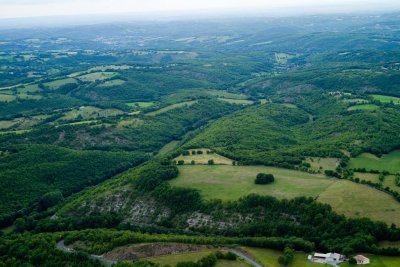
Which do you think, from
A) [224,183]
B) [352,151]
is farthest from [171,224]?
[352,151]

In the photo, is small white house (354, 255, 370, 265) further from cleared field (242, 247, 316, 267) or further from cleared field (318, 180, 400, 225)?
cleared field (318, 180, 400, 225)

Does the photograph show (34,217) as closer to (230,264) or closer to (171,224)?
(171,224)

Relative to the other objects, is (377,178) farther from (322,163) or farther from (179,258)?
(179,258)

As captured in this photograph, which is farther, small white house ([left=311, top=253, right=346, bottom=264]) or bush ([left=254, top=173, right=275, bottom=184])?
bush ([left=254, top=173, right=275, bottom=184])

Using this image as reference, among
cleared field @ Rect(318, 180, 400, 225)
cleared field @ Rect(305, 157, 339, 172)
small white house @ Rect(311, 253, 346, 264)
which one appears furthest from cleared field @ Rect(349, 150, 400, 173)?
small white house @ Rect(311, 253, 346, 264)

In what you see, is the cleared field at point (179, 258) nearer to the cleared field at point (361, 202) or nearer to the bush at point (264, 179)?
the cleared field at point (361, 202)

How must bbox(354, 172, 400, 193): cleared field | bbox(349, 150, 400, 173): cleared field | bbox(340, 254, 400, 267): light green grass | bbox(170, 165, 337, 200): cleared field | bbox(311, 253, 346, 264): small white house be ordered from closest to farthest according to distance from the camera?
bbox(340, 254, 400, 267): light green grass < bbox(311, 253, 346, 264): small white house < bbox(354, 172, 400, 193): cleared field < bbox(170, 165, 337, 200): cleared field < bbox(349, 150, 400, 173): cleared field

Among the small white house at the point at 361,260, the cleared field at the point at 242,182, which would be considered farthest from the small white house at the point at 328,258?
the cleared field at the point at 242,182
